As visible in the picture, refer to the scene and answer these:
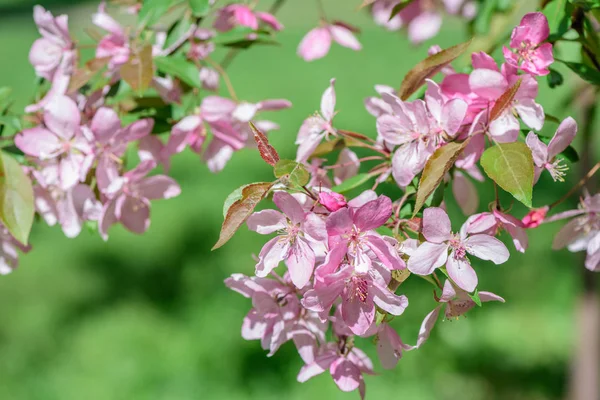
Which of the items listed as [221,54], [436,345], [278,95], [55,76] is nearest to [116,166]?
[55,76]

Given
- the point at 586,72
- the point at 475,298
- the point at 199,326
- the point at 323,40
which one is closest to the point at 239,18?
the point at 323,40

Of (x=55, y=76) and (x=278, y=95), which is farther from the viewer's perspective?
(x=278, y=95)

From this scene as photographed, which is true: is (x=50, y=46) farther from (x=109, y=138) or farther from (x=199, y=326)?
(x=199, y=326)

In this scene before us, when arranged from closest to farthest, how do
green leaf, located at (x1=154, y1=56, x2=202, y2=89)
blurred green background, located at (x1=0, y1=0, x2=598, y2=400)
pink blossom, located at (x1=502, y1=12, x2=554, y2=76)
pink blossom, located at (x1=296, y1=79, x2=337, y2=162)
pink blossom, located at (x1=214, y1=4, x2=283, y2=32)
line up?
pink blossom, located at (x1=502, y1=12, x2=554, y2=76) → pink blossom, located at (x1=296, y1=79, x2=337, y2=162) → green leaf, located at (x1=154, y1=56, x2=202, y2=89) → pink blossom, located at (x1=214, y1=4, x2=283, y2=32) → blurred green background, located at (x1=0, y1=0, x2=598, y2=400)

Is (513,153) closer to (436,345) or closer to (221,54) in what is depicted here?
(436,345)

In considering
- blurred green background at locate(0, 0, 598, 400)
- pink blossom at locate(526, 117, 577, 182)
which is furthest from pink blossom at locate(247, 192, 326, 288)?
blurred green background at locate(0, 0, 598, 400)

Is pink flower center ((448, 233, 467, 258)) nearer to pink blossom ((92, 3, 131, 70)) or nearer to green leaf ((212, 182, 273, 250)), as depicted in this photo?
green leaf ((212, 182, 273, 250))
